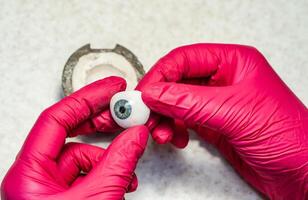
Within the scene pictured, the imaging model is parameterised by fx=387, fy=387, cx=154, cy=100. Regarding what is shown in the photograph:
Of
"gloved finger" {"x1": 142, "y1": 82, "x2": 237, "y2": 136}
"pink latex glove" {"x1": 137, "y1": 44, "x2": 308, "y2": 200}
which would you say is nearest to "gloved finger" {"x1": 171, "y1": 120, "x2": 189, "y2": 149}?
"pink latex glove" {"x1": 137, "y1": 44, "x2": 308, "y2": 200}

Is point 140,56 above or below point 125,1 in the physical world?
below

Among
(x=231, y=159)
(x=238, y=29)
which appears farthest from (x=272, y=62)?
(x=231, y=159)

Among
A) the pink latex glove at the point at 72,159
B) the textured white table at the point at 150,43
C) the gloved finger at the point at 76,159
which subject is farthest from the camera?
the textured white table at the point at 150,43

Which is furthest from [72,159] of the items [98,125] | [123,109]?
[123,109]

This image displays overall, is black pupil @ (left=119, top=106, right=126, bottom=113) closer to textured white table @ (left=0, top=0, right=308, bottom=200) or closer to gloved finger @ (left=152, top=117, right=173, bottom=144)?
gloved finger @ (left=152, top=117, right=173, bottom=144)

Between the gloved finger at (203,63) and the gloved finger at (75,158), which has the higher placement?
the gloved finger at (203,63)

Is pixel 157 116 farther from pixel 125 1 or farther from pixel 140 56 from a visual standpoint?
pixel 125 1

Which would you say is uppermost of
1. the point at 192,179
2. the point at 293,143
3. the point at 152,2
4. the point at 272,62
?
the point at 152,2

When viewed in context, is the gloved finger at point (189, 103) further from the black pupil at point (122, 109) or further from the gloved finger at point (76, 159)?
the gloved finger at point (76, 159)

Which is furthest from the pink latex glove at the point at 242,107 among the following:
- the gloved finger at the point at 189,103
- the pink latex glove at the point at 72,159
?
the pink latex glove at the point at 72,159
